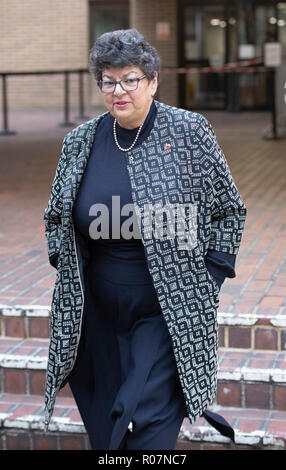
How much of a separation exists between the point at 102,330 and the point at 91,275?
0.22 metres

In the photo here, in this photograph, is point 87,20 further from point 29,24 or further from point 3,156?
point 3,156

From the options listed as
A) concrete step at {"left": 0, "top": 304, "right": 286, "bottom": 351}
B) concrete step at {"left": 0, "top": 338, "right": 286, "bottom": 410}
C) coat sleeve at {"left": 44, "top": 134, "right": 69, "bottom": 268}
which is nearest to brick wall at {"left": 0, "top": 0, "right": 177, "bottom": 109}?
concrete step at {"left": 0, "top": 338, "right": 286, "bottom": 410}

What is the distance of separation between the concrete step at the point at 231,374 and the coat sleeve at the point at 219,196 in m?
1.18

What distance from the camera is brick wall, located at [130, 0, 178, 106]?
17.2 metres

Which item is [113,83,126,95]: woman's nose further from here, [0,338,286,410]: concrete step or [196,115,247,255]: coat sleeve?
[0,338,286,410]: concrete step

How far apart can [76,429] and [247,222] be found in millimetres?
3124

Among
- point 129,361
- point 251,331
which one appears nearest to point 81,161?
point 129,361

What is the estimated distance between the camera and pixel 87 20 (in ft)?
64.4

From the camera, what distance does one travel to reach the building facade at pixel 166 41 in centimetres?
1747

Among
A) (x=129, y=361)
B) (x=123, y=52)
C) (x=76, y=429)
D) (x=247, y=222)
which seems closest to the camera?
(x=123, y=52)

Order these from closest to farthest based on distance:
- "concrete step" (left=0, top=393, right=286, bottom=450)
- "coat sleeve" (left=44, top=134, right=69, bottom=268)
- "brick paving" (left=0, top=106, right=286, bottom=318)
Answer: "coat sleeve" (left=44, top=134, right=69, bottom=268), "concrete step" (left=0, top=393, right=286, bottom=450), "brick paving" (left=0, top=106, right=286, bottom=318)

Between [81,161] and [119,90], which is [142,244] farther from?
[119,90]

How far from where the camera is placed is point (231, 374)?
4.04 m

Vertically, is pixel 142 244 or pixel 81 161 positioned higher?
pixel 81 161
